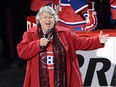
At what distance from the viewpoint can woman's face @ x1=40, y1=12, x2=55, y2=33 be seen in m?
3.73

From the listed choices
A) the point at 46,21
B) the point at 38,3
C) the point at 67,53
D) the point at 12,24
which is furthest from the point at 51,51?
the point at 12,24

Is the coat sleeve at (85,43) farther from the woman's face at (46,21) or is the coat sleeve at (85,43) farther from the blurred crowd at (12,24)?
the blurred crowd at (12,24)

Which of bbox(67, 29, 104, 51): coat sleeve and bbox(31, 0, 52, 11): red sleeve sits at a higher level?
bbox(31, 0, 52, 11): red sleeve

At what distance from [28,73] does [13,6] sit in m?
3.38

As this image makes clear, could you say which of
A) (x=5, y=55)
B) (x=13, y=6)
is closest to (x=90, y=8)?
(x=13, y=6)

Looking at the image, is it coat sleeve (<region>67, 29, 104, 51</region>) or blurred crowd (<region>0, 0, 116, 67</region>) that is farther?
blurred crowd (<region>0, 0, 116, 67</region>)

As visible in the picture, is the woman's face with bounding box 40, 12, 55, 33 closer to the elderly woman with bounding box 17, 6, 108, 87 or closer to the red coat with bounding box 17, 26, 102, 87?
the elderly woman with bounding box 17, 6, 108, 87

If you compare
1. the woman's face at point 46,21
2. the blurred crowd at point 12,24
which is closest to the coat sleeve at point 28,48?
the woman's face at point 46,21

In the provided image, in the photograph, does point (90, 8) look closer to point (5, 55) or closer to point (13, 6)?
point (13, 6)

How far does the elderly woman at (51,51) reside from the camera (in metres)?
3.77

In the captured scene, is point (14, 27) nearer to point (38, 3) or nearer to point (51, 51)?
point (38, 3)

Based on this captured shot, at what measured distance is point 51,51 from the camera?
12.6 feet

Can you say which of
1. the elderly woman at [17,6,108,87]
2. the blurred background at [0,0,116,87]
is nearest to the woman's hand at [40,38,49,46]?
the elderly woman at [17,6,108,87]

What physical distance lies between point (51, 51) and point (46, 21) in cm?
24
